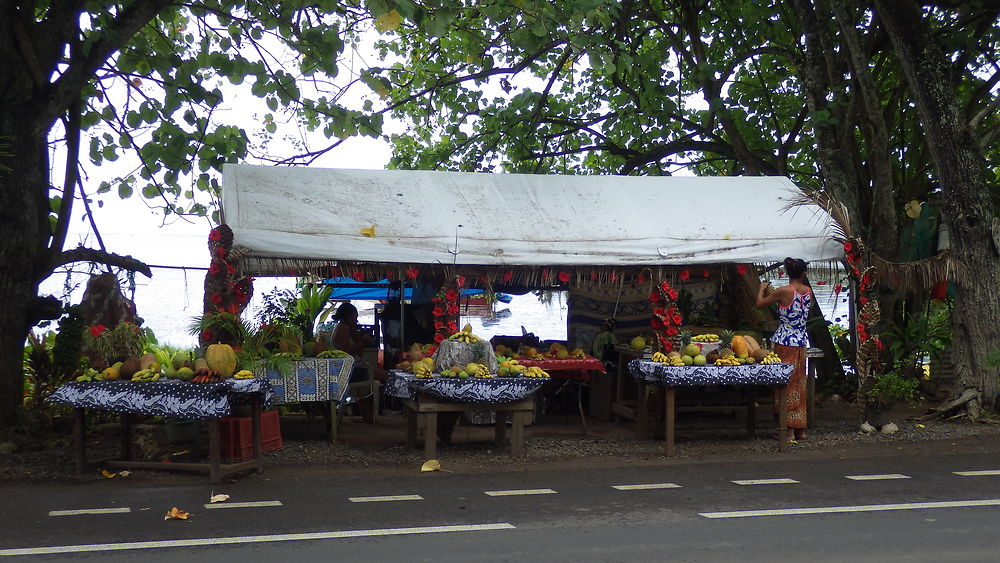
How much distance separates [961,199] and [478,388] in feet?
22.0

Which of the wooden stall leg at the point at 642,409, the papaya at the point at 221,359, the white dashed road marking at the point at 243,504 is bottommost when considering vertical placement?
the white dashed road marking at the point at 243,504

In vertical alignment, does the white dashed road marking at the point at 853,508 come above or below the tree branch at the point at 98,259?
below

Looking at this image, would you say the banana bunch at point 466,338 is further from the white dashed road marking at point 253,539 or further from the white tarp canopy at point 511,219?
the white dashed road marking at point 253,539

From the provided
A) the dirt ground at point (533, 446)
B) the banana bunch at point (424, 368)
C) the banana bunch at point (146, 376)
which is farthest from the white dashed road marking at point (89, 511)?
the banana bunch at point (424, 368)

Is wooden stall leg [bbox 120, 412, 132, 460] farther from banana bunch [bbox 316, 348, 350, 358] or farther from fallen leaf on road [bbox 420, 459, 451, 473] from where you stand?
fallen leaf on road [bbox 420, 459, 451, 473]

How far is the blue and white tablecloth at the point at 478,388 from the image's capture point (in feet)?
29.6

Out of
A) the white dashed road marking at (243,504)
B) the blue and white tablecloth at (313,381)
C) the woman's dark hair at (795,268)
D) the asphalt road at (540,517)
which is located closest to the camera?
the asphalt road at (540,517)

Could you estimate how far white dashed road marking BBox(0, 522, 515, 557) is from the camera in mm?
5703

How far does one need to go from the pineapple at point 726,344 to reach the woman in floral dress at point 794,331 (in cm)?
55

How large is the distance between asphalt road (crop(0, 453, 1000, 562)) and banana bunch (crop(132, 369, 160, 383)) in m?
0.92

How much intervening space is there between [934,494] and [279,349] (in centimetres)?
640

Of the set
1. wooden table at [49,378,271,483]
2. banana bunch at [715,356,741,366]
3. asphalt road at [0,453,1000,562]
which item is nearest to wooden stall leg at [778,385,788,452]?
banana bunch at [715,356,741,366]

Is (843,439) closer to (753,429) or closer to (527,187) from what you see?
(753,429)

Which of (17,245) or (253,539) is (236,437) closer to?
(253,539)
